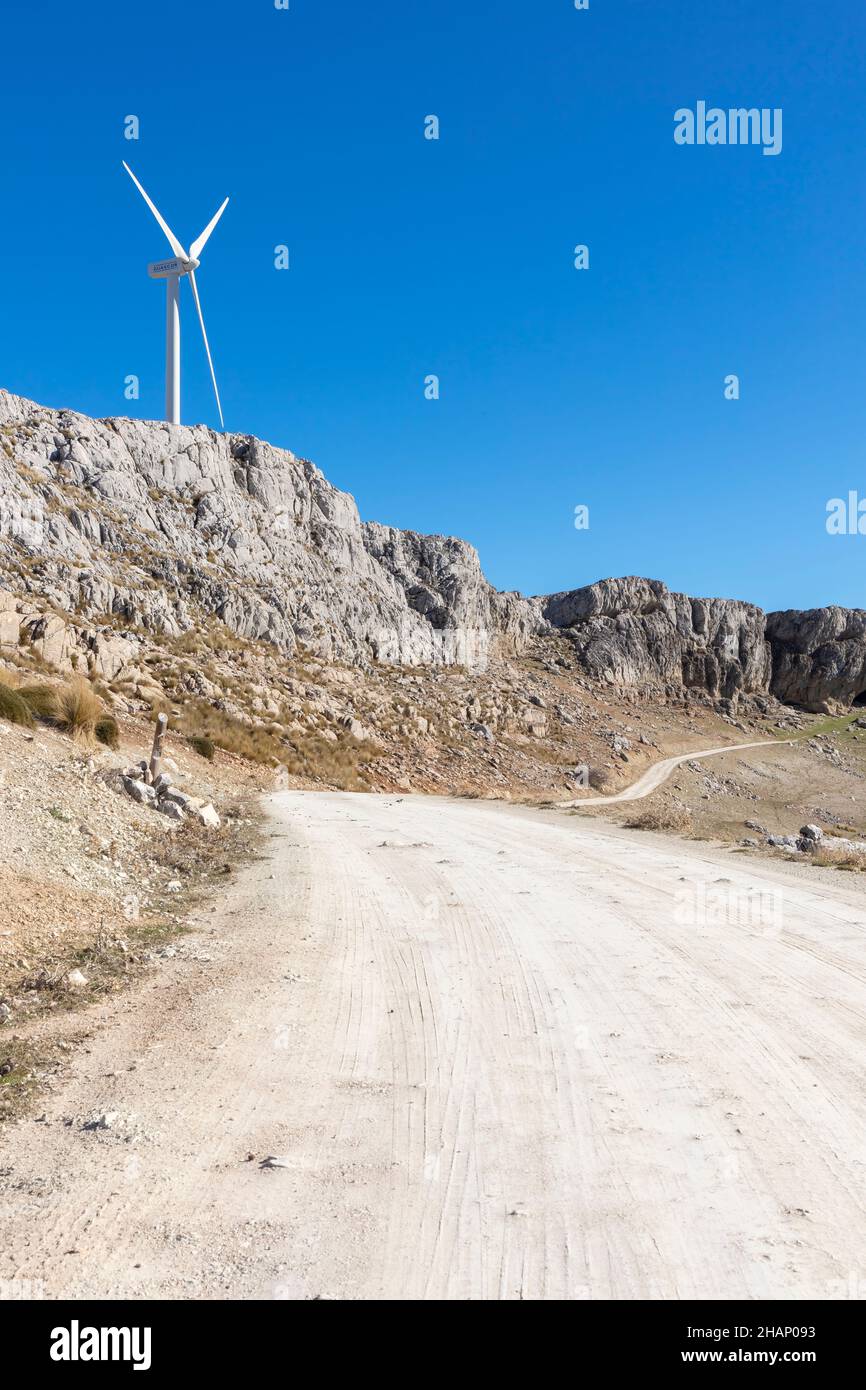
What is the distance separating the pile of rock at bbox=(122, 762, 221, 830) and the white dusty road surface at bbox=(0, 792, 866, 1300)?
5.91 m

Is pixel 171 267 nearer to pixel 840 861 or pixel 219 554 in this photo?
pixel 219 554

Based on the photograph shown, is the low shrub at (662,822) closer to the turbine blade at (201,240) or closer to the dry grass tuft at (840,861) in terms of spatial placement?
the dry grass tuft at (840,861)

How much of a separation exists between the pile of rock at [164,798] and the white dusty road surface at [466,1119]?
19.4 feet

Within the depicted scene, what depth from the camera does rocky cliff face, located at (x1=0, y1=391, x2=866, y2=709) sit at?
4438 centimetres

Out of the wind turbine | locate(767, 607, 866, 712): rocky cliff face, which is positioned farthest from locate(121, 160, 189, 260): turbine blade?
locate(767, 607, 866, 712): rocky cliff face

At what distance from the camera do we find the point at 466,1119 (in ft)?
17.4

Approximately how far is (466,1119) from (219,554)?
55.8 meters

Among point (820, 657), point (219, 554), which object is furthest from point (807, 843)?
point (820, 657)

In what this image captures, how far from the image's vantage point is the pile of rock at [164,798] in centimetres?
1564

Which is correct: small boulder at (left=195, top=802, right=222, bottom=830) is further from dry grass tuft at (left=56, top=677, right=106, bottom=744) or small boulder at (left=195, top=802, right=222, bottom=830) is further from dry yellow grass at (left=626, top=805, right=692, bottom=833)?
dry yellow grass at (left=626, top=805, right=692, bottom=833)

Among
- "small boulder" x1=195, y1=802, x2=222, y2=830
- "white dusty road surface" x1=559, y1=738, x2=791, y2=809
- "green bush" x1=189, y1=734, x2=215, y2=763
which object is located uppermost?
"green bush" x1=189, y1=734, x2=215, y2=763

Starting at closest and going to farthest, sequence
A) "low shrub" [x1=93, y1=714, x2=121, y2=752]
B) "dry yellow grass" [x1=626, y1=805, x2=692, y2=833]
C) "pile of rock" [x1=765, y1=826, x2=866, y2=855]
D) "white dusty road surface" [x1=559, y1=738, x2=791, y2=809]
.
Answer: "pile of rock" [x1=765, y1=826, x2=866, y2=855] < "low shrub" [x1=93, y1=714, x2=121, y2=752] < "dry yellow grass" [x1=626, y1=805, x2=692, y2=833] < "white dusty road surface" [x1=559, y1=738, x2=791, y2=809]

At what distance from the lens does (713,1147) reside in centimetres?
491
